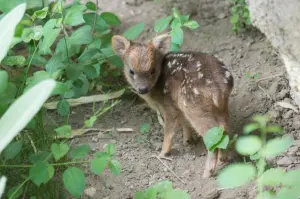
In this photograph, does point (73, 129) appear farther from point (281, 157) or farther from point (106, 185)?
point (281, 157)

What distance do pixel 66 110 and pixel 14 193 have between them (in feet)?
2.71

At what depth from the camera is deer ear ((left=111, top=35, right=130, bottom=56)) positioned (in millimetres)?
4215

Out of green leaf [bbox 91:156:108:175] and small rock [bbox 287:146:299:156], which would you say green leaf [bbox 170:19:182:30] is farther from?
green leaf [bbox 91:156:108:175]

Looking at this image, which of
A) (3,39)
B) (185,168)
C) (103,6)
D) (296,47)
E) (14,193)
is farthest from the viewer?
(103,6)

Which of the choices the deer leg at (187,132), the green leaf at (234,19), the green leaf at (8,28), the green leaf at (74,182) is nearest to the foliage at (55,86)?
the green leaf at (74,182)

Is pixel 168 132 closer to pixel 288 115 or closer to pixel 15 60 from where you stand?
pixel 288 115

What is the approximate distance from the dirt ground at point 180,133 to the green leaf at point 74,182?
2.11ft

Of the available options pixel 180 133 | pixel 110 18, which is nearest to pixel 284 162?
pixel 180 133

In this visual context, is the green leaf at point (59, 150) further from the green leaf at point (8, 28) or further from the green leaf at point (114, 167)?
the green leaf at point (8, 28)

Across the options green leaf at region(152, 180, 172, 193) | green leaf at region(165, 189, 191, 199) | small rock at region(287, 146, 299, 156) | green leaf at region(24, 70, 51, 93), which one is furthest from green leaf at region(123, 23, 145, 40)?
green leaf at region(165, 189, 191, 199)

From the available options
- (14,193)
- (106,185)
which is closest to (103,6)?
(106,185)

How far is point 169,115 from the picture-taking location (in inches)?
164

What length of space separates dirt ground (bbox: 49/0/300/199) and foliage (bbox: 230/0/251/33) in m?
0.07

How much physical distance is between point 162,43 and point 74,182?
5.10 feet
